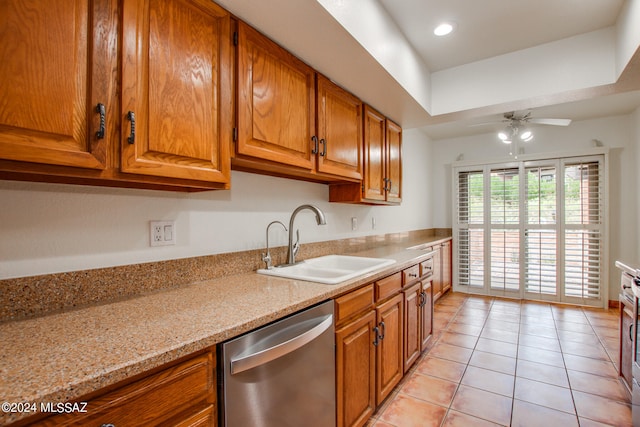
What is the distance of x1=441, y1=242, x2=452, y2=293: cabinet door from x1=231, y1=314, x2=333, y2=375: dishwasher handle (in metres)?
3.35

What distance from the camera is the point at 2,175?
2.90 feet

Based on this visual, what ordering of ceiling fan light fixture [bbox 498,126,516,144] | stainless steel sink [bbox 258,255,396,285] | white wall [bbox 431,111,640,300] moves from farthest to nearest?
white wall [bbox 431,111,640,300], ceiling fan light fixture [bbox 498,126,516,144], stainless steel sink [bbox 258,255,396,285]

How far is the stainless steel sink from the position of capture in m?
1.51

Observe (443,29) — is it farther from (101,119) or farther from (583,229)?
(583,229)

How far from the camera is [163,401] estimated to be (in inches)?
28.5

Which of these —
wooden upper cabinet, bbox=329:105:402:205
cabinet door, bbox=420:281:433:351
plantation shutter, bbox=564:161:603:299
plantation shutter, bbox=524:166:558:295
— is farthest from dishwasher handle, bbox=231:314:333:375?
plantation shutter, bbox=564:161:603:299

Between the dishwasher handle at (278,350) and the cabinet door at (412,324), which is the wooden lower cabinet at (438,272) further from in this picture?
the dishwasher handle at (278,350)

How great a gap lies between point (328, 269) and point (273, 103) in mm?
1027

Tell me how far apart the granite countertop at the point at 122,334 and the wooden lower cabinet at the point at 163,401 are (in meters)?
0.04

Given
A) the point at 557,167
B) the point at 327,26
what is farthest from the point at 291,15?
the point at 557,167

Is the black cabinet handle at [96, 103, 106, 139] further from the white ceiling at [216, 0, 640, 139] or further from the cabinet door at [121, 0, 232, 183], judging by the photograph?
the white ceiling at [216, 0, 640, 139]

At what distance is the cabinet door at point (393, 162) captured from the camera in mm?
2736

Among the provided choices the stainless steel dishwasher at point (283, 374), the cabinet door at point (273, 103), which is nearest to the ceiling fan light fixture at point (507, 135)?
the cabinet door at point (273, 103)

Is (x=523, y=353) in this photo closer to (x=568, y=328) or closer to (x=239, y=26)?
(x=568, y=328)
